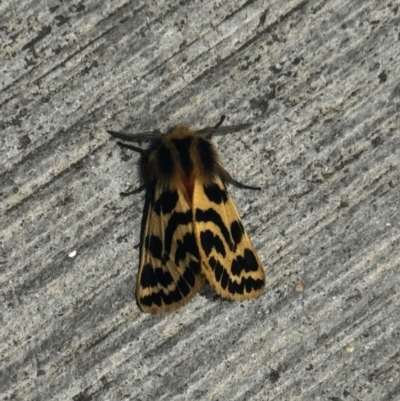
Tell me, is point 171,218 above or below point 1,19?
below

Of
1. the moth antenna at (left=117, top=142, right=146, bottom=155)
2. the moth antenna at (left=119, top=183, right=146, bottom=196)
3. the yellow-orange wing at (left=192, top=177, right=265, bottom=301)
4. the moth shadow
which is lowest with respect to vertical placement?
the moth shadow

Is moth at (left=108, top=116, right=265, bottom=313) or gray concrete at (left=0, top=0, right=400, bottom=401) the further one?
gray concrete at (left=0, top=0, right=400, bottom=401)

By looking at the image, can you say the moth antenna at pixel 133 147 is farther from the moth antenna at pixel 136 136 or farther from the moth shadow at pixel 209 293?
the moth shadow at pixel 209 293

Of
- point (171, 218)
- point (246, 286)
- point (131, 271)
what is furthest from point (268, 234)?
point (131, 271)

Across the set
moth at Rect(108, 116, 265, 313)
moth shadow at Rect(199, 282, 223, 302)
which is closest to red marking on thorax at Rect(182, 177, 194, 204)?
moth at Rect(108, 116, 265, 313)

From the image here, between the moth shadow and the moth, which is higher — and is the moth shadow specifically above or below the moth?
below

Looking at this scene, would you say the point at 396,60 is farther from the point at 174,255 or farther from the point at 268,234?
the point at 174,255

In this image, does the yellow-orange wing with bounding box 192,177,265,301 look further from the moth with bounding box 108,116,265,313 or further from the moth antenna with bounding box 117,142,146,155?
the moth antenna with bounding box 117,142,146,155
